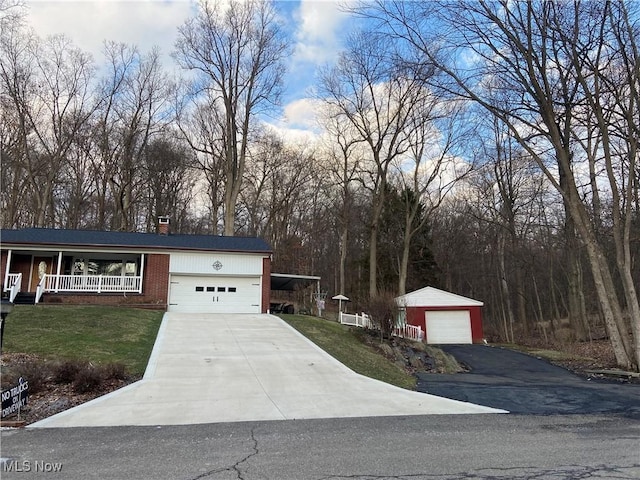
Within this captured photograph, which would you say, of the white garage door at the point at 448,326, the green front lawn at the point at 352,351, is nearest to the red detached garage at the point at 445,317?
the white garage door at the point at 448,326

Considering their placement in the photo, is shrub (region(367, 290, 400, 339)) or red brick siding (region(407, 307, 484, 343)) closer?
shrub (region(367, 290, 400, 339))

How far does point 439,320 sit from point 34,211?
30.1 meters

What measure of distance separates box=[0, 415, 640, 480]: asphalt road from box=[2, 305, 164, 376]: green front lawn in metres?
→ 4.39

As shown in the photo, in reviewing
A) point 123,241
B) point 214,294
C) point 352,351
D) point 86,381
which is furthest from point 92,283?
point 86,381

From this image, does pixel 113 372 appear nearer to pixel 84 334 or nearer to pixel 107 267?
pixel 84 334

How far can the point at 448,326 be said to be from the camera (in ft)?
87.5

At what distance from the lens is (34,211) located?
3341cm

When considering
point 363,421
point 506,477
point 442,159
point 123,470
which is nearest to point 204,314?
point 363,421

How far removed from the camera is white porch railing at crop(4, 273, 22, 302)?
61.1ft

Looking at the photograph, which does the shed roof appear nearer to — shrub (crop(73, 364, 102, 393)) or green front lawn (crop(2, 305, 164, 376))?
green front lawn (crop(2, 305, 164, 376))

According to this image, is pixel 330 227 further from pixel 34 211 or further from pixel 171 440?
pixel 171 440

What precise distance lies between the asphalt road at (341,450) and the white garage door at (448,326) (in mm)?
19519

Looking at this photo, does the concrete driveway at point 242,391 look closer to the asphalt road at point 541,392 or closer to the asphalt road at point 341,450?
the asphalt road at point 341,450

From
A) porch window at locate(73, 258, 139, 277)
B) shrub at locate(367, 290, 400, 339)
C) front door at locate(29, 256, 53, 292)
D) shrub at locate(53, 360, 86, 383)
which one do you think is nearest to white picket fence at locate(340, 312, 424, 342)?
shrub at locate(367, 290, 400, 339)
